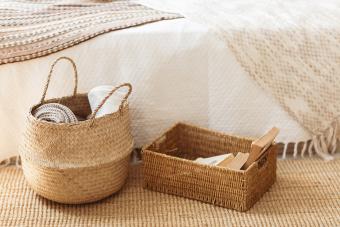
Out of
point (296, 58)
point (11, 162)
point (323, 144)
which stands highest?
point (296, 58)

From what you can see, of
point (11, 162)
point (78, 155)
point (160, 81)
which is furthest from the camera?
point (11, 162)

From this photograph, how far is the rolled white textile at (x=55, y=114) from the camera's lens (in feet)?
6.26

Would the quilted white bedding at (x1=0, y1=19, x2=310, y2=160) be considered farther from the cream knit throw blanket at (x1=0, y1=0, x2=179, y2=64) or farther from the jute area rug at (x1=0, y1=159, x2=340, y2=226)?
the jute area rug at (x1=0, y1=159, x2=340, y2=226)

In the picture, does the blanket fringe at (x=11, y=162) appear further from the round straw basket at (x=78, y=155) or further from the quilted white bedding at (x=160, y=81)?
the round straw basket at (x=78, y=155)

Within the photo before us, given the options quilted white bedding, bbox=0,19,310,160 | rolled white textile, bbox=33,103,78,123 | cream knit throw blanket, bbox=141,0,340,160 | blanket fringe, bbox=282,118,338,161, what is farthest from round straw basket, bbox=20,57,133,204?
blanket fringe, bbox=282,118,338,161

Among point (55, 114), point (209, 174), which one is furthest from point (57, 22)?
point (209, 174)

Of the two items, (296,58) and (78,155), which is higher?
(296,58)

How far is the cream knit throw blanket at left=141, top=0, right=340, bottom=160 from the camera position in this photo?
2105 mm

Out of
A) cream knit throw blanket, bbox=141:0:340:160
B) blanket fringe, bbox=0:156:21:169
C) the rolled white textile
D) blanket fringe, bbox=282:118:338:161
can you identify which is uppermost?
cream knit throw blanket, bbox=141:0:340:160

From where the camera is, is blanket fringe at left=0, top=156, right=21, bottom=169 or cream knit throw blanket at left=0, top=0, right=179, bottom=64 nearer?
cream knit throw blanket at left=0, top=0, right=179, bottom=64

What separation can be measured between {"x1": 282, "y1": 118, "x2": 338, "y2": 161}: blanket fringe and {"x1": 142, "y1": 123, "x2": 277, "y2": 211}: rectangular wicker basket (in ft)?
0.72

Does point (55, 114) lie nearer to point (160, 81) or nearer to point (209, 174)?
point (160, 81)

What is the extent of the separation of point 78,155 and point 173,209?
33 centimetres

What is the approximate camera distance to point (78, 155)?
72.2 inches
